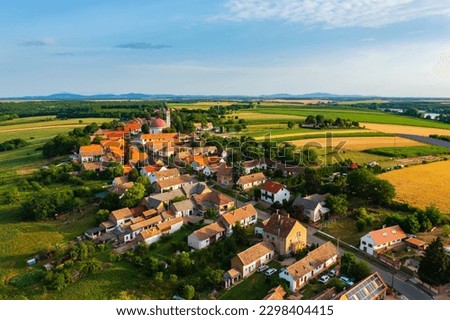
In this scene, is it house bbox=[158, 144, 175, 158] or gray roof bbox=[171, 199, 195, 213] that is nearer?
gray roof bbox=[171, 199, 195, 213]

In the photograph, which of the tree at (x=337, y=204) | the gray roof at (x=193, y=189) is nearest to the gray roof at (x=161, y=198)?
the gray roof at (x=193, y=189)

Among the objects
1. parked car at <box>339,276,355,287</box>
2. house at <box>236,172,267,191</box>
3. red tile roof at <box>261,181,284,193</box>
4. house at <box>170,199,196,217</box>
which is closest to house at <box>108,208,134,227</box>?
house at <box>170,199,196,217</box>

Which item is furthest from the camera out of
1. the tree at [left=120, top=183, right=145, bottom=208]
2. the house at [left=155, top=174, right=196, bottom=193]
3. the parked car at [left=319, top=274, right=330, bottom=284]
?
the house at [left=155, top=174, right=196, bottom=193]

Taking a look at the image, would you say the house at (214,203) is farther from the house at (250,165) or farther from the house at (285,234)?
the house at (250,165)

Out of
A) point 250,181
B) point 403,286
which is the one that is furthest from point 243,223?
point 403,286

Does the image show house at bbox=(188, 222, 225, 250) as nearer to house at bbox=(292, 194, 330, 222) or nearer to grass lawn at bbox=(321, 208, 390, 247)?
house at bbox=(292, 194, 330, 222)

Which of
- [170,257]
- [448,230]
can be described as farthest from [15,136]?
[448,230]
